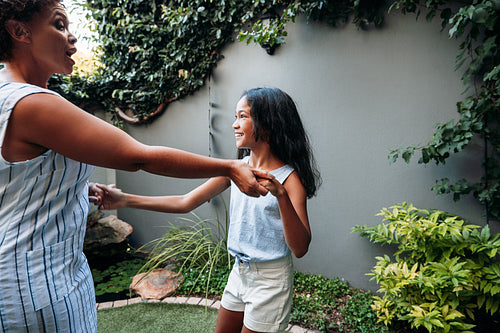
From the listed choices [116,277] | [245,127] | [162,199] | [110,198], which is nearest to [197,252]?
[116,277]

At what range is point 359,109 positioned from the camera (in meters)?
3.10

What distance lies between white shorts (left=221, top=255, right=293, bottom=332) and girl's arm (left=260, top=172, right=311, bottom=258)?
0.60 ft

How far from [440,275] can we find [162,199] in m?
2.05

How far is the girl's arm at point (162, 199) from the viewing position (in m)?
1.48

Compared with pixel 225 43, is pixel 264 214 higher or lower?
lower

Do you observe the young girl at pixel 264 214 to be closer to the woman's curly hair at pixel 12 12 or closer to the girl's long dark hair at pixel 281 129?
the girl's long dark hair at pixel 281 129

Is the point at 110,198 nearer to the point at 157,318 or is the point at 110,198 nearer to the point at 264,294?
the point at 264,294

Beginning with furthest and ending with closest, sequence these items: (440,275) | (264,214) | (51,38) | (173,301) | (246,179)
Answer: (173,301) → (440,275) → (264,214) → (246,179) → (51,38)

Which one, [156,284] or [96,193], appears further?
[156,284]

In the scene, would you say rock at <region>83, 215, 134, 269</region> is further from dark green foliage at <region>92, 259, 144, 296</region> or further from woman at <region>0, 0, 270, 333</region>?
woman at <region>0, 0, 270, 333</region>

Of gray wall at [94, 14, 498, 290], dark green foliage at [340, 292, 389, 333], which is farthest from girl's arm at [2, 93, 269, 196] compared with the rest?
gray wall at [94, 14, 498, 290]

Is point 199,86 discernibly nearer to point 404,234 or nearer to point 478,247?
point 404,234

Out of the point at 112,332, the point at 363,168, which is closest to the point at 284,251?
the point at 363,168

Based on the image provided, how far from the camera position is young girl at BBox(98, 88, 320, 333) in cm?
139
